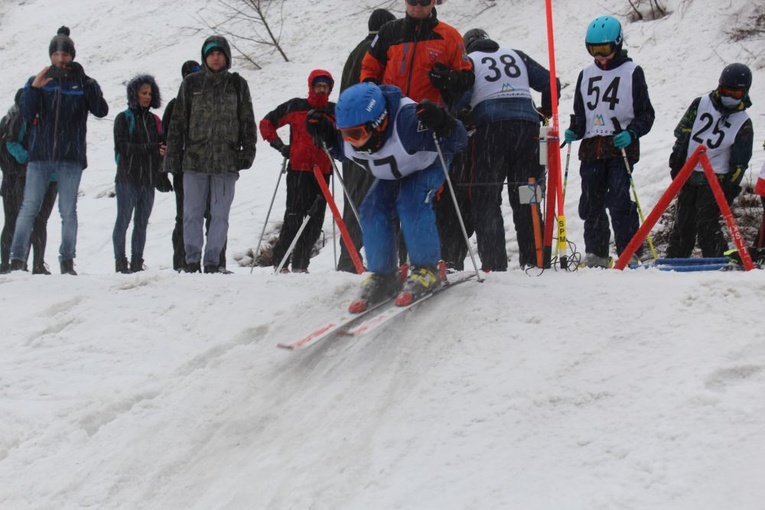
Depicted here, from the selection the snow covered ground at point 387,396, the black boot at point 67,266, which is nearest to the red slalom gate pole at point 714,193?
the snow covered ground at point 387,396

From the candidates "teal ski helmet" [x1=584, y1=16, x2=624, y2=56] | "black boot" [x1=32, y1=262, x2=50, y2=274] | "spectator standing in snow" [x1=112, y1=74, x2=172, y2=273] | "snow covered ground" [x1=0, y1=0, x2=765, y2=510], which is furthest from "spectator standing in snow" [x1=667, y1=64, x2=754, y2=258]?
"black boot" [x1=32, y1=262, x2=50, y2=274]

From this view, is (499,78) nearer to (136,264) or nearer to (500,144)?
(500,144)

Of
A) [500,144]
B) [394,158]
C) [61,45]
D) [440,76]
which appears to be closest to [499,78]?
[500,144]

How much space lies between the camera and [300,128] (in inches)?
298

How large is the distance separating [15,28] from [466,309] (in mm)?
28715

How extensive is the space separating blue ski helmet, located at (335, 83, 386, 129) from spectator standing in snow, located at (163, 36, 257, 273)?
2.50 metres

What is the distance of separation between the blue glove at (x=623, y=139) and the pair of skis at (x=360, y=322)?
78.7 inches

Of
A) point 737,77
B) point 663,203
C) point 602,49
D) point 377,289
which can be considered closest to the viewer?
point 377,289

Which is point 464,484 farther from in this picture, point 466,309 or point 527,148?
point 527,148

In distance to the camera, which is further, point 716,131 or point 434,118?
point 716,131

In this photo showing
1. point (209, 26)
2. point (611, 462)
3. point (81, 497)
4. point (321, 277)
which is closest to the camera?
point (611, 462)

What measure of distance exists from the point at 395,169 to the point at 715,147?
3.34 meters

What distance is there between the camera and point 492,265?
20.3ft

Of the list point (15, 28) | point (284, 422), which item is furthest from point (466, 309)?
point (15, 28)
